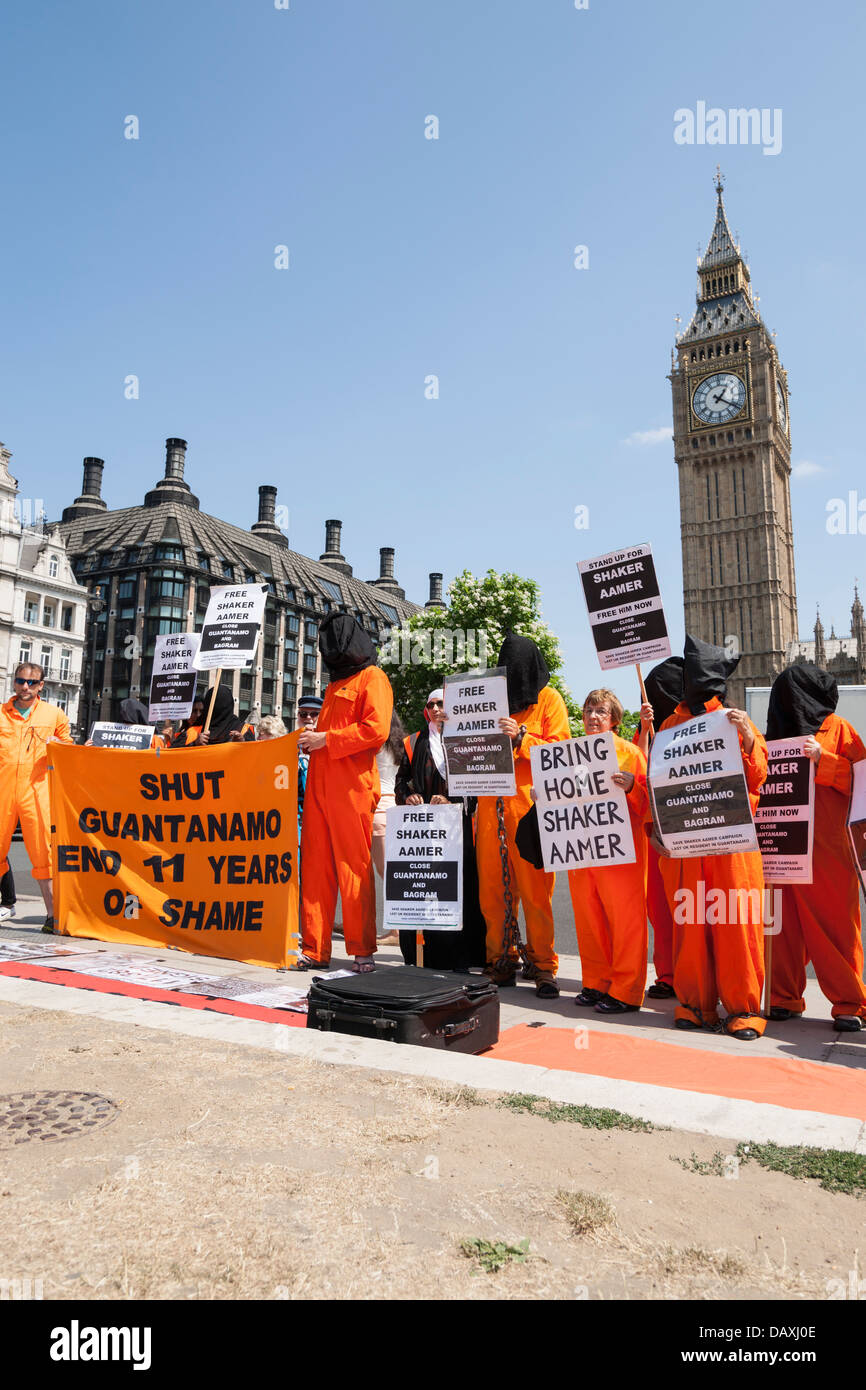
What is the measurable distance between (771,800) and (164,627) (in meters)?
63.2

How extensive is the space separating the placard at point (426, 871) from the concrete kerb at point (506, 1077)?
74.5 inches

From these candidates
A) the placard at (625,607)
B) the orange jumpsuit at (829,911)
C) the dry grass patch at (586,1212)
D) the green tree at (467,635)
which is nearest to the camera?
the dry grass patch at (586,1212)

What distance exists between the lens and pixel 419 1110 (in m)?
3.00

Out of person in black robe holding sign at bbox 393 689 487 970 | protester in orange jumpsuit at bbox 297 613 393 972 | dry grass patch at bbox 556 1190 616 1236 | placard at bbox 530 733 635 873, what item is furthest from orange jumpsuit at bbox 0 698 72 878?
dry grass patch at bbox 556 1190 616 1236

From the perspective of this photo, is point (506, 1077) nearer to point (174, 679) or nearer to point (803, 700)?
point (803, 700)

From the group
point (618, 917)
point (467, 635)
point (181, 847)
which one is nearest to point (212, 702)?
point (181, 847)

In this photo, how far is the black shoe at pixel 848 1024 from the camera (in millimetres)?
4777

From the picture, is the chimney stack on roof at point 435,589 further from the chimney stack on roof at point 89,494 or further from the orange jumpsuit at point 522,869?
the orange jumpsuit at point 522,869

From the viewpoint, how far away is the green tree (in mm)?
35281

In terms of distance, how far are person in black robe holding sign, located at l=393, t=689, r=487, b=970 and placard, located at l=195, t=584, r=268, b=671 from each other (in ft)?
5.72

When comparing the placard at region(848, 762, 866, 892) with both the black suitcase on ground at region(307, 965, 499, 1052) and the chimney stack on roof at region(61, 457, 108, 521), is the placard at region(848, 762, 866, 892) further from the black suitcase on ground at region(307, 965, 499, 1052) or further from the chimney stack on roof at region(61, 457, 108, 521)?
the chimney stack on roof at region(61, 457, 108, 521)

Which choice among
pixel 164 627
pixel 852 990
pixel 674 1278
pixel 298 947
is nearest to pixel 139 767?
pixel 298 947

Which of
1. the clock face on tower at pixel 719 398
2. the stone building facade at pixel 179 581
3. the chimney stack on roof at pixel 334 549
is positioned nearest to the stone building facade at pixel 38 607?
the stone building facade at pixel 179 581
